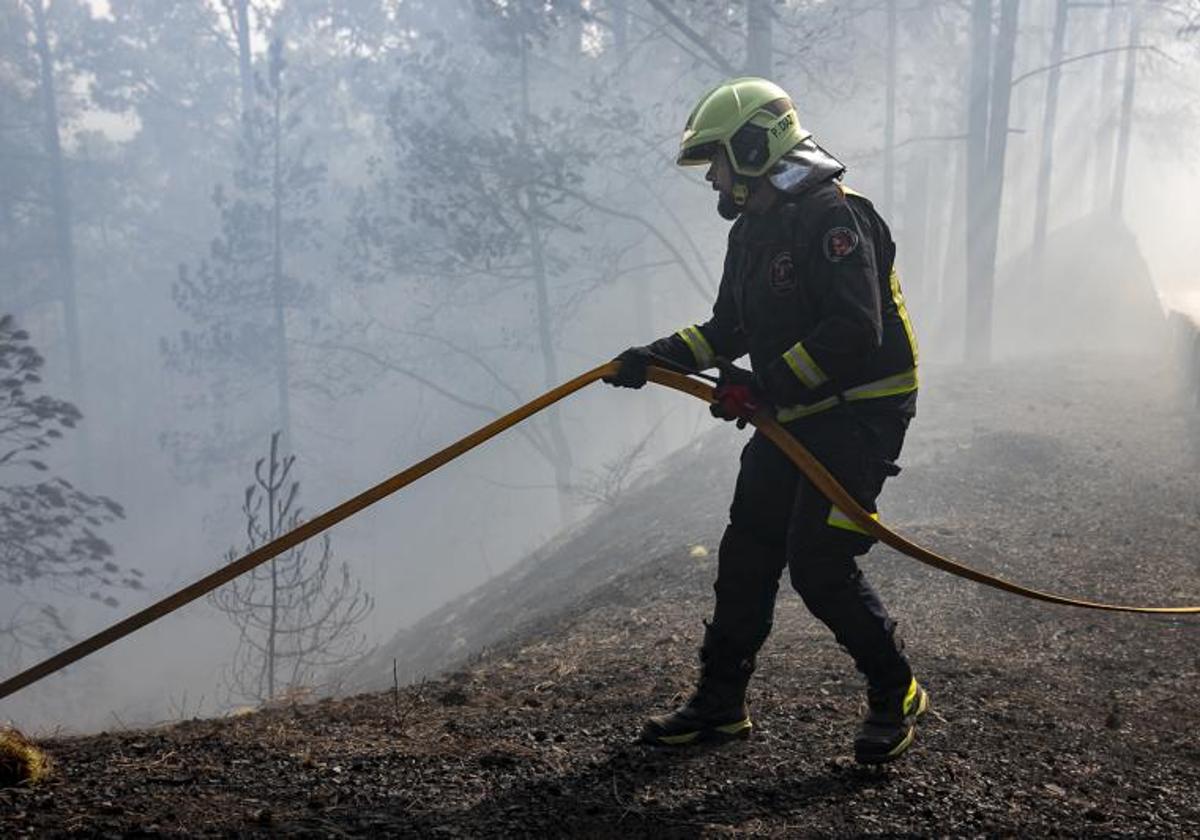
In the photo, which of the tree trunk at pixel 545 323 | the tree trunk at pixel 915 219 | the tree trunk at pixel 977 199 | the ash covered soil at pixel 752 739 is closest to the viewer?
the ash covered soil at pixel 752 739

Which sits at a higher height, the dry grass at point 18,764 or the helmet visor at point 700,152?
the helmet visor at point 700,152

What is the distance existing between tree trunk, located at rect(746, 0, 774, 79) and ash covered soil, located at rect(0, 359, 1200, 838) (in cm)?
1048

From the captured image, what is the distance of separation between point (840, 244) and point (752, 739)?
1.77 meters

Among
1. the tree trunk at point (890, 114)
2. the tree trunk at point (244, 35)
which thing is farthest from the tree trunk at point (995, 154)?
the tree trunk at point (244, 35)

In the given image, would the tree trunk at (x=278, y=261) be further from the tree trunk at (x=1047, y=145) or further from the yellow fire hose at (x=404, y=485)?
the yellow fire hose at (x=404, y=485)

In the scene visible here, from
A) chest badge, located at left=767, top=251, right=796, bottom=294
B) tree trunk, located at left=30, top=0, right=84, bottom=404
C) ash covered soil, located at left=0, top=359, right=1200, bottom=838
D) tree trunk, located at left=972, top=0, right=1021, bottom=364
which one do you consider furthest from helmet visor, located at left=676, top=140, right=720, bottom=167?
tree trunk, located at left=30, top=0, right=84, bottom=404

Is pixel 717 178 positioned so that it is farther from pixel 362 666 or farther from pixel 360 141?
pixel 360 141

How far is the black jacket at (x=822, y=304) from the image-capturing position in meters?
3.23

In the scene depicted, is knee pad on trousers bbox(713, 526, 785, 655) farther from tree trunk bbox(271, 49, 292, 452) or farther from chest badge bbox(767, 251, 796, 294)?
tree trunk bbox(271, 49, 292, 452)

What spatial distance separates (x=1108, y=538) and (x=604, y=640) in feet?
14.2

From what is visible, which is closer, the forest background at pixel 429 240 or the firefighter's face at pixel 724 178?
the firefighter's face at pixel 724 178

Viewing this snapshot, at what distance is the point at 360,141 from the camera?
39094mm

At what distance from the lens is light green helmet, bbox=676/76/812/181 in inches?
137

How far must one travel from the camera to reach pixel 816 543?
3363 millimetres
